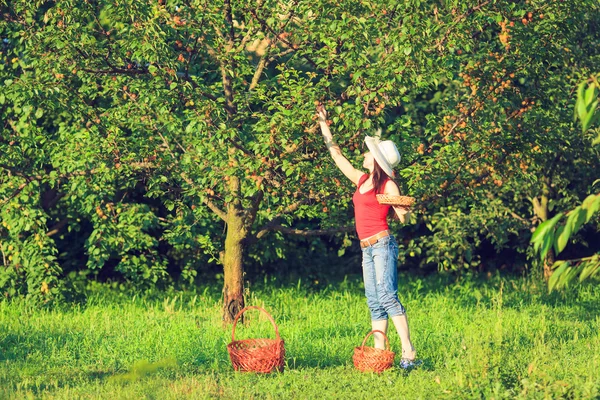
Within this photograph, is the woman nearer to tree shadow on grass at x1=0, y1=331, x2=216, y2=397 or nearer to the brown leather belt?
the brown leather belt

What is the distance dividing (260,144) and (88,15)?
7.43 ft

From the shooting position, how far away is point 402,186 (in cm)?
926

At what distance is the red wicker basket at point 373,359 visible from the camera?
23.9ft

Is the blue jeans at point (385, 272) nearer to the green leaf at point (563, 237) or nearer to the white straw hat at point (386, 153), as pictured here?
the white straw hat at point (386, 153)

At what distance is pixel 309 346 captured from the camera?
333 inches

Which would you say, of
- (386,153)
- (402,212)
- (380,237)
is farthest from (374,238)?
(386,153)

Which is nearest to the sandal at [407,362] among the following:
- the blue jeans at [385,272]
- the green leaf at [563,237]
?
the blue jeans at [385,272]

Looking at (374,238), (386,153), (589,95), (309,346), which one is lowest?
(309,346)

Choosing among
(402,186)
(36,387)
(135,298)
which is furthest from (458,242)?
(36,387)

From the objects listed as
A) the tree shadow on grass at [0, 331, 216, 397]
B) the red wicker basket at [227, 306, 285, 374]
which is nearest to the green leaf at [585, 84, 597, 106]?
the red wicker basket at [227, 306, 285, 374]

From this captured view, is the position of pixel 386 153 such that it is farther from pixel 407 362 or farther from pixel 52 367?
pixel 52 367

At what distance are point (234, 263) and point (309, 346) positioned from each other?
175cm

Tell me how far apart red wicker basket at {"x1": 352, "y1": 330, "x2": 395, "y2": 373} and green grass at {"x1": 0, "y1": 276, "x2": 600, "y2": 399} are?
102 millimetres

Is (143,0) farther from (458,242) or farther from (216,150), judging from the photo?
(458,242)
